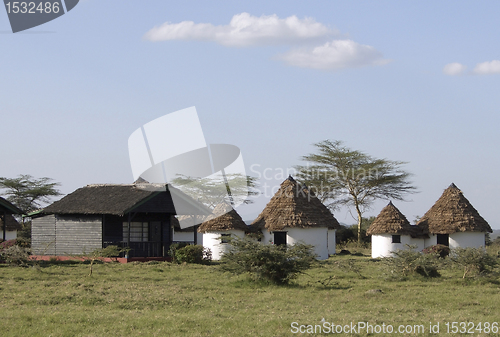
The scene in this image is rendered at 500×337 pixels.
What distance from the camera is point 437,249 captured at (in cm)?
2938

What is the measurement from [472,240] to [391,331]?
22684 mm

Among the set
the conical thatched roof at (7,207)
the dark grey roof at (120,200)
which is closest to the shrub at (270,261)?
the dark grey roof at (120,200)

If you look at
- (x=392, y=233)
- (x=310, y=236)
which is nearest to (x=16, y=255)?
(x=310, y=236)

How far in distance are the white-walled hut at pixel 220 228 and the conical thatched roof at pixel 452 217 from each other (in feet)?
34.2

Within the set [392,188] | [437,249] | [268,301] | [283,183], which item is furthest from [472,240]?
[268,301]

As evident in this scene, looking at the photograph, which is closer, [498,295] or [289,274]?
[498,295]

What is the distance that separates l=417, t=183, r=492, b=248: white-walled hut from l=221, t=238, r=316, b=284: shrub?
16369 mm

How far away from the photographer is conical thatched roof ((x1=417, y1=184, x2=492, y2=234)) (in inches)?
1206

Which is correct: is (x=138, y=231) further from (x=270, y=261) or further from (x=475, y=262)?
(x=475, y=262)

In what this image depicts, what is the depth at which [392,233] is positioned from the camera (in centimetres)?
3105

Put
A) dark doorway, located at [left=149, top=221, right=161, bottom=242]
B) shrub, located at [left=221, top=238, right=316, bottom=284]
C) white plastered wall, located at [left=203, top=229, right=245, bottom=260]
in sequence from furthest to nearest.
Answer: white plastered wall, located at [left=203, top=229, right=245, bottom=260] < dark doorway, located at [left=149, top=221, right=161, bottom=242] < shrub, located at [left=221, top=238, right=316, bottom=284]

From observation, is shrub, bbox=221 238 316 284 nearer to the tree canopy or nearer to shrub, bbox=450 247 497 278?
shrub, bbox=450 247 497 278

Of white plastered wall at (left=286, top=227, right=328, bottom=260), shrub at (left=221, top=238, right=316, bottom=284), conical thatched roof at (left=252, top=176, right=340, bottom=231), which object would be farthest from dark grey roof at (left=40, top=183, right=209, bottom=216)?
shrub at (left=221, top=238, right=316, bottom=284)

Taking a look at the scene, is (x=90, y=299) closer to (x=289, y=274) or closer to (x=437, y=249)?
(x=289, y=274)
